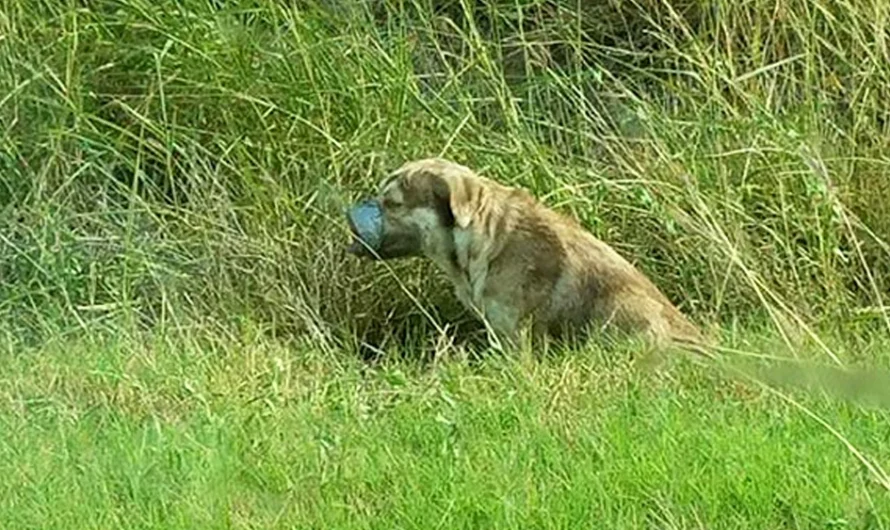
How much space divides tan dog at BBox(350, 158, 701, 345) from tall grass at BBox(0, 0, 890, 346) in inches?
16.2

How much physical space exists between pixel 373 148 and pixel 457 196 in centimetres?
95

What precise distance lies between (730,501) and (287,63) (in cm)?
371

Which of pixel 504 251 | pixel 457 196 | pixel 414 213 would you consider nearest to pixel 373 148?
pixel 414 213

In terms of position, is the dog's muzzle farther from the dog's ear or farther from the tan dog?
the dog's ear

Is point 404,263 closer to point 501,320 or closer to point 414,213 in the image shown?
point 414,213

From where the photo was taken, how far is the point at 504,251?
703cm

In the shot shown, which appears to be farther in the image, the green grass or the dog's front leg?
the dog's front leg

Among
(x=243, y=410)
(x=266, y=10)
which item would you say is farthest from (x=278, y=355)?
(x=266, y=10)

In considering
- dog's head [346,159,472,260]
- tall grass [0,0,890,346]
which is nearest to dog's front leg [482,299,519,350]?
dog's head [346,159,472,260]

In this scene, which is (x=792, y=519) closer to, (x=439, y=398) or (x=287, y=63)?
(x=439, y=398)

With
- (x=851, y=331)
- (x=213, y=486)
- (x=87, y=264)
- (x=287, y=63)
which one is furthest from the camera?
(x=287, y=63)

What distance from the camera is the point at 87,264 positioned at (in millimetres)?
7414

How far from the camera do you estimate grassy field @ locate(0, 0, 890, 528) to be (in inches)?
203

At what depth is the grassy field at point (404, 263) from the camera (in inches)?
203
